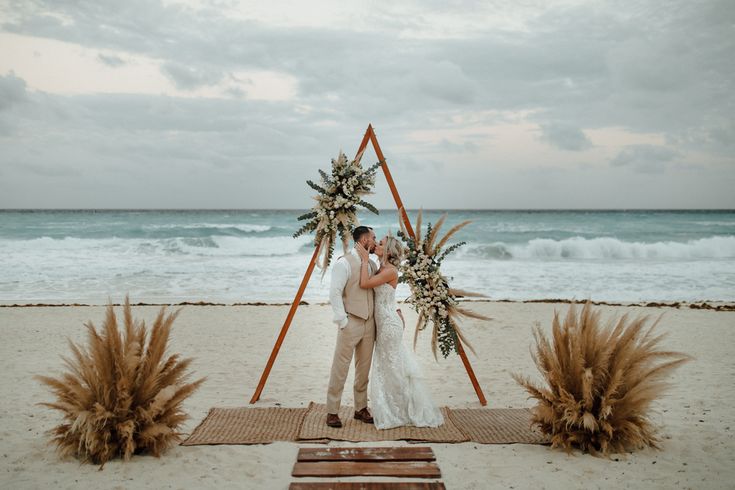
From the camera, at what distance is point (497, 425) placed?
5883 millimetres

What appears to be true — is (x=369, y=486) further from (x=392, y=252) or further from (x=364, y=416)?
(x=392, y=252)

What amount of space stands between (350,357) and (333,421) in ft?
2.04

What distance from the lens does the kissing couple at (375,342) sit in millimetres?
5855

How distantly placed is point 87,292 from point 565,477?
50.1 ft

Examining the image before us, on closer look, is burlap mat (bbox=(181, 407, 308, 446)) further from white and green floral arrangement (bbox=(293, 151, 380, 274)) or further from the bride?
white and green floral arrangement (bbox=(293, 151, 380, 274))

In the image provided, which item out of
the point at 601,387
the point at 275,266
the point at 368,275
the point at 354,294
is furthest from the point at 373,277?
the point at 275,266

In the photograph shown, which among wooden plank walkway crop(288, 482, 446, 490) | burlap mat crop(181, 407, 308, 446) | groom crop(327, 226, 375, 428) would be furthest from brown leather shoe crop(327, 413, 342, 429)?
wooden plank walkway crop(288, 482, 446, 490)

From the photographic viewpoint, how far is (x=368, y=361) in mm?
6043

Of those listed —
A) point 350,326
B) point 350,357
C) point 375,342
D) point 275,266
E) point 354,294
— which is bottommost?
point 275,266

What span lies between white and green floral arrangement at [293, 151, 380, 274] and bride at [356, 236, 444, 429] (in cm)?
48

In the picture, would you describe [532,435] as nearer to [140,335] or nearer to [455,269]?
[140,335]

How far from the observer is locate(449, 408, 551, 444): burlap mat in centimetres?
544

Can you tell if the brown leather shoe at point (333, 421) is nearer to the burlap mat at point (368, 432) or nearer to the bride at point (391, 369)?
the burlap mat at point (368, 432)

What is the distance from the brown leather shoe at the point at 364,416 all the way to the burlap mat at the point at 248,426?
0.56 metres
